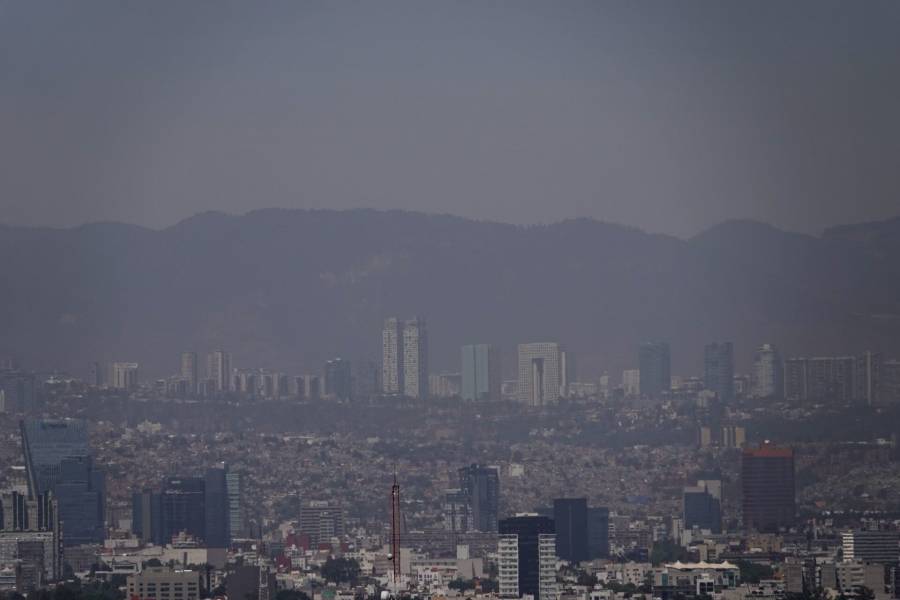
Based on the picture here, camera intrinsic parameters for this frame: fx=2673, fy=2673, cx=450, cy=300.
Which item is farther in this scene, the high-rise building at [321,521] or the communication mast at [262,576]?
the high-rise building at [321,521]

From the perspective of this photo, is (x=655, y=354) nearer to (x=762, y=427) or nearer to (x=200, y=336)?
(x=762, y=427)

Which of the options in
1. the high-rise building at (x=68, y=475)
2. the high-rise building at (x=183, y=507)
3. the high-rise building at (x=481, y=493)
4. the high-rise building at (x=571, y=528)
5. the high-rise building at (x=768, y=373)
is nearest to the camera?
the high-rise building at (x=571, y=528)

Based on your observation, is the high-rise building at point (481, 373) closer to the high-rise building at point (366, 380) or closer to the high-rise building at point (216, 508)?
the high-rise building at point (366, 380)

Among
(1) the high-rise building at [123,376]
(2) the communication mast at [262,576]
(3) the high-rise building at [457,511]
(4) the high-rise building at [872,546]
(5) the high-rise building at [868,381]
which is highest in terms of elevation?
(1) the high-rise building at [123,376]

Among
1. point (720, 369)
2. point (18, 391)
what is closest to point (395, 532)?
point (720, 369)

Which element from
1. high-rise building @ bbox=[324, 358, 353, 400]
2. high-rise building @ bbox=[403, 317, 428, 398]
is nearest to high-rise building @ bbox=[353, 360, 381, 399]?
high-rise building @ bbox=[324, 358, 353, 400]

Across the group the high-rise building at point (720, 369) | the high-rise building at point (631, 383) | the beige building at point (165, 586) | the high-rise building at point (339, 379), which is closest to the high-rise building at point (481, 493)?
the high-rise building at point (631, 383)

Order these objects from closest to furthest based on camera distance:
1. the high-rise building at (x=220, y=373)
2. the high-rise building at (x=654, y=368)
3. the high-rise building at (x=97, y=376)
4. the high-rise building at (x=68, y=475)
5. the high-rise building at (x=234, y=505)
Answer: the high-rise building at (x=68, y=475) < the high-rise building at (x=234, y=505) < the high-rise building at (x=654, y=368) < the high-rise building at (x=97, y=376) < the high-rise building at (x=220, y=373)
